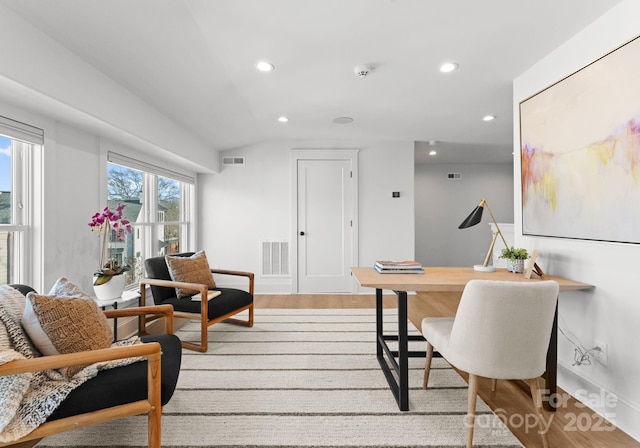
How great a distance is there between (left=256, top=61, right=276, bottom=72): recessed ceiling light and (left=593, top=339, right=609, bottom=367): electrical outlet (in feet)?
9.53

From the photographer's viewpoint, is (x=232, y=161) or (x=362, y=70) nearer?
(x=362, y=70)

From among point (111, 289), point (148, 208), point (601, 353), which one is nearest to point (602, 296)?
point (601, 353)

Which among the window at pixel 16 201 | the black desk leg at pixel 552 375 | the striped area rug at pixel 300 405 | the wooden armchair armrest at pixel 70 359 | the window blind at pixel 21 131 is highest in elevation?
the window blind at pixel 21 131

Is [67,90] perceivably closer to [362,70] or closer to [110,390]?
[110,390]

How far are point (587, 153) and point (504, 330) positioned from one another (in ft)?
4.09

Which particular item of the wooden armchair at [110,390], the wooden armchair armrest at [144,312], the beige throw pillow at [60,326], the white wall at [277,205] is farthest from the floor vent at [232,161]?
the wooden armchair at [110,390]

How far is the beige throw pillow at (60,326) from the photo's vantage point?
1354 mm

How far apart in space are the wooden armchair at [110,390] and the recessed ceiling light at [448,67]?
2675 millimetres

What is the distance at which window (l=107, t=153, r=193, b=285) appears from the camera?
3334mm

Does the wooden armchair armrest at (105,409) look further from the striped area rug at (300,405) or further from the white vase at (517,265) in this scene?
the white vase at (517,265)

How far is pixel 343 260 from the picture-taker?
4855 millimetres

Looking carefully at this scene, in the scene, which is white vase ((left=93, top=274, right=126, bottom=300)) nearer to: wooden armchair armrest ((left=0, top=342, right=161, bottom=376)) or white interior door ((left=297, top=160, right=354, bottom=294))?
wooden armchair armrest ((left=0, top=342, right=161, bottom=376))

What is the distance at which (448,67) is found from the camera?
2504 mm

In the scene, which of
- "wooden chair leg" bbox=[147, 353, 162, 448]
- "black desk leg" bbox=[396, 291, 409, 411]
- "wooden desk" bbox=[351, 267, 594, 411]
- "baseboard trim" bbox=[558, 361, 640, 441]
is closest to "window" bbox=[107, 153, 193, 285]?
"wooden chair leg" bbox=[147, 353, 162, 448]
